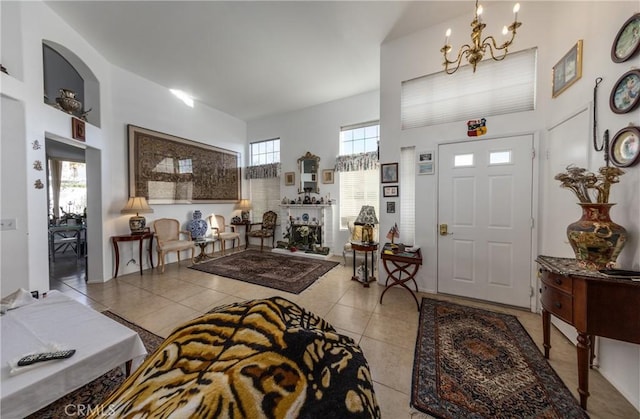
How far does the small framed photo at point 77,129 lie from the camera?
301 cm

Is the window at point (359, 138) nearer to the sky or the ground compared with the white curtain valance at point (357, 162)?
nearer to the sky

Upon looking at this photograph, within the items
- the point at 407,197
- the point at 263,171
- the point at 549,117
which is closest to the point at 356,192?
the point at 407,197

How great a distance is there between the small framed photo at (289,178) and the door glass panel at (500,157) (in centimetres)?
416

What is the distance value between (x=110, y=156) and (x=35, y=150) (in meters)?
1.31

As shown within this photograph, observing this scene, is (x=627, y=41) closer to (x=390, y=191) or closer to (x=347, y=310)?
(x=390, y=191)

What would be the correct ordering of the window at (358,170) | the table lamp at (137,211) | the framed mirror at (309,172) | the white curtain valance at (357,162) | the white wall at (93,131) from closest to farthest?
the white wall at (93,131) < the table lamp at (137,211) < the white curtain valance at (357,162) < the window at (358,170) < the framed mirror at (309,172)

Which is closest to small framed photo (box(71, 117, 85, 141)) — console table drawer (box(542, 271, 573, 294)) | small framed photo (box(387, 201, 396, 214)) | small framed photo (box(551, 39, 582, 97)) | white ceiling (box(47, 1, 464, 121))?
white ceiling (box(47, 1, 464, 121))

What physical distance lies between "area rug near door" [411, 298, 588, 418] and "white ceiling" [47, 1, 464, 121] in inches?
148

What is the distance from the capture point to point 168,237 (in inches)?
175

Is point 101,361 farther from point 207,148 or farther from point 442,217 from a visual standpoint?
point 207,148

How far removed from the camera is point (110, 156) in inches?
146

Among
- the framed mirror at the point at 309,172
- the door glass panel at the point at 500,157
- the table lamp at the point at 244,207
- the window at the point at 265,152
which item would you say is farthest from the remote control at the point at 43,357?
the window at the point at 265,152

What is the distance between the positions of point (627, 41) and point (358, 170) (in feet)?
11.9

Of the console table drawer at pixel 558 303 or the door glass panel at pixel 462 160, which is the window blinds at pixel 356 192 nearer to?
the door glass panel at pixel 462 160
